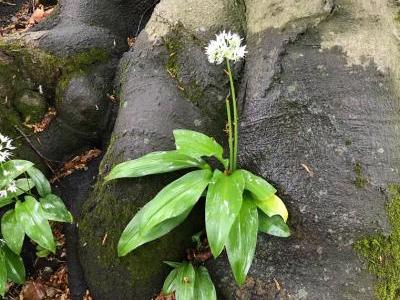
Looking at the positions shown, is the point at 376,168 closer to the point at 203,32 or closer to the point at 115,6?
the point at 203,32

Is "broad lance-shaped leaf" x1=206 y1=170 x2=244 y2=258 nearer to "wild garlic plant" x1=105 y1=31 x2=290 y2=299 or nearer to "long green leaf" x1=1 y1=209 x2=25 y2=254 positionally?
"wild garlic plant" x1=105 y1=31 x2=290 y2=299

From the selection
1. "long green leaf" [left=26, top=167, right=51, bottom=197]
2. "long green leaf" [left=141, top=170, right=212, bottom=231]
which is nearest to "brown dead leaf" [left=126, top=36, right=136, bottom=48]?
"long green leaf" [left=26, top=167, right=51, bottom=197]

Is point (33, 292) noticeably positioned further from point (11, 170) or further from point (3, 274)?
point (11, 170)

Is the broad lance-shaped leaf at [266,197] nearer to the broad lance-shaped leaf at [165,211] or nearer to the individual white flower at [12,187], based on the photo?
the broad lance-shaped leaf at [165,211]

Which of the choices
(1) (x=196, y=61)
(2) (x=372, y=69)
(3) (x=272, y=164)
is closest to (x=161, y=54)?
(1) (x=196, y=61)

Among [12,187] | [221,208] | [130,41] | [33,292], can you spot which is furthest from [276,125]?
[33,292]

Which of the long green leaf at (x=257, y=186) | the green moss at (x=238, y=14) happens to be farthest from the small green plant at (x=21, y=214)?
the green moss at (x=238, y=14)
